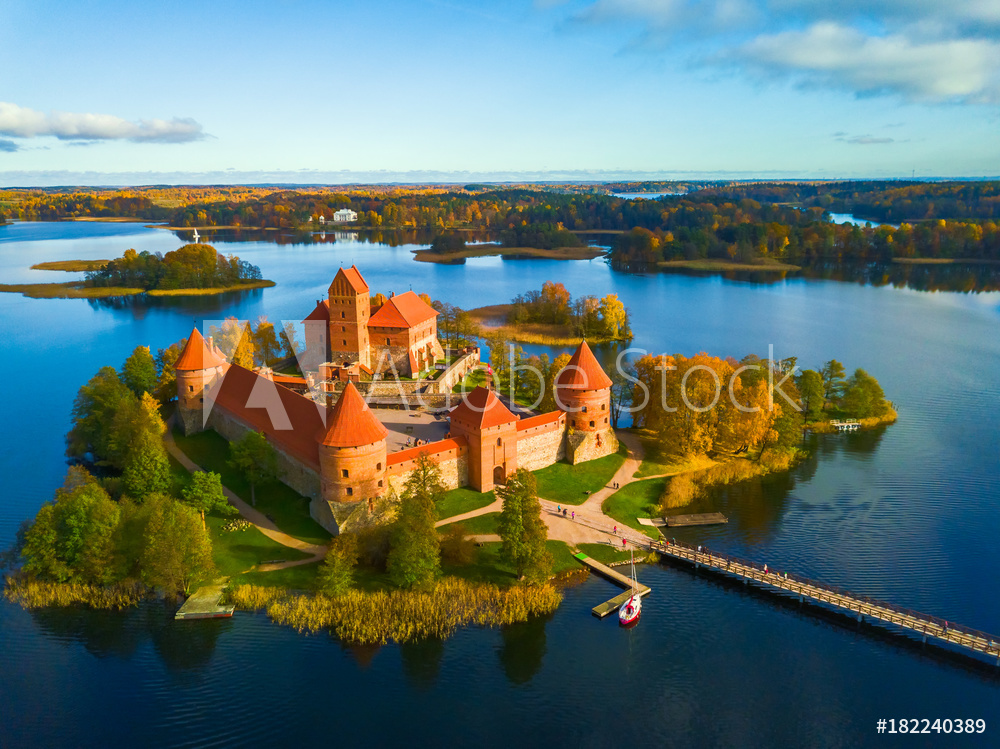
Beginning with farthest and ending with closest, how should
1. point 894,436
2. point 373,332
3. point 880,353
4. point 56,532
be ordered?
1. point 880,353
2. point 373,332
3. point 894,436
4. point 56,532

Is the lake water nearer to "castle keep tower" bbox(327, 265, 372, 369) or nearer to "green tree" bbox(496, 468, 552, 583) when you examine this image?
"green tree" bbox(496, 468, 552, 583)

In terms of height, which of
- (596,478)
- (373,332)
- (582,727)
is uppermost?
(373,332)

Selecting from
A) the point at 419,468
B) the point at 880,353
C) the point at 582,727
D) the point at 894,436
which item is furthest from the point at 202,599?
the point at 880,353

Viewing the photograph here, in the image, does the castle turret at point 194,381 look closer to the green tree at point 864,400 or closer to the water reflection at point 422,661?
the water reflection at point 422,661

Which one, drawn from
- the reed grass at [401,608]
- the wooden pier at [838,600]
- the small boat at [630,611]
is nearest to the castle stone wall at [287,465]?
the reed grass at [401,608]

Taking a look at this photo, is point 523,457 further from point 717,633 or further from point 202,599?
point 202,599

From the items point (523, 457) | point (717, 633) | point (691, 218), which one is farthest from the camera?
point (691, 218)

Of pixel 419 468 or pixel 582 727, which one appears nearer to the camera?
pixel 582 727
